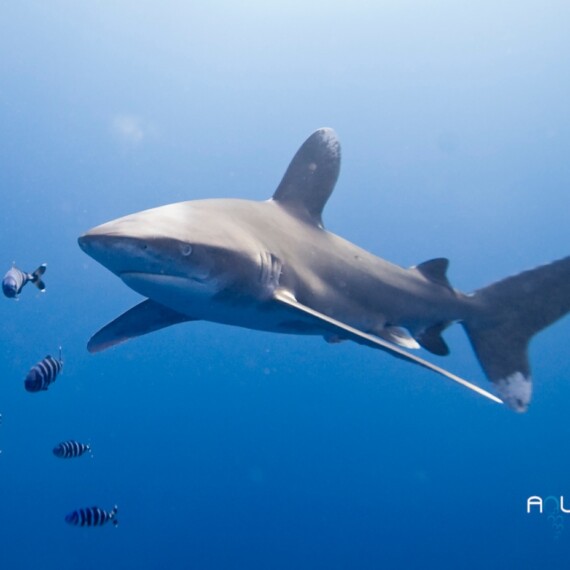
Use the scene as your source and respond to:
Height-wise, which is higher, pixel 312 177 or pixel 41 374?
pixel 312 177

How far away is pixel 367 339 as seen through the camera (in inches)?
164

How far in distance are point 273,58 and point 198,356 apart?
82.0ft

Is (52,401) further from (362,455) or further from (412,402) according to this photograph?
(412,402)

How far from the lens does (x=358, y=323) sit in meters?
5.61

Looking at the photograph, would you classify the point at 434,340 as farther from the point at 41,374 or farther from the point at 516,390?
the point at 41,374

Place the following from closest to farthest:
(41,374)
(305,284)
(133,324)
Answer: (305,284)
(133,324)
(41,374)

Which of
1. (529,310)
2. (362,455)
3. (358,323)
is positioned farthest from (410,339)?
(362,455)

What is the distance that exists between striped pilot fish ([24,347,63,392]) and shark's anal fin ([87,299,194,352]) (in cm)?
86

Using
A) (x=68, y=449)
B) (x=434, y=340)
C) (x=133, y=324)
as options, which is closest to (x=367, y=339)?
(x=434, y=340)

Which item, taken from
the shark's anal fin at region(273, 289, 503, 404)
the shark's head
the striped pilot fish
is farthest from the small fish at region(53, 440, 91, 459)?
the shark's anal fin at region(273, 289, 503, 404)

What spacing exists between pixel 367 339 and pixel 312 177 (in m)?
2.55

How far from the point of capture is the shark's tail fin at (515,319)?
5.91 meters

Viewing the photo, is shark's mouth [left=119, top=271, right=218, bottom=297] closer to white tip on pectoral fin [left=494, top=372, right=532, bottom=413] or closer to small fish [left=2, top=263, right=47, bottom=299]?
small fish [left=2, top=263, right=47, bottom=299]

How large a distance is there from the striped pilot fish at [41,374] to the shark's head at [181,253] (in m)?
2.70
